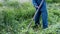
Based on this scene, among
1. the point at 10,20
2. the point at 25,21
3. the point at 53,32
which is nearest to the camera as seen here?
the point at 53,32

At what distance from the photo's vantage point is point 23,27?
812 centimetres

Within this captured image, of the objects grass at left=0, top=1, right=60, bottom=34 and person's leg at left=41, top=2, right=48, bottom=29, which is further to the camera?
person's leg at left=41, top=2, right=48, bottom=29

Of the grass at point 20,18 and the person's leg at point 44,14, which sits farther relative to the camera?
the person's leg at point 44,14

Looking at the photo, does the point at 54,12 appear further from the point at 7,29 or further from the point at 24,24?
the point at 7,29

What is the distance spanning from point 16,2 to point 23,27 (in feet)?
5.95

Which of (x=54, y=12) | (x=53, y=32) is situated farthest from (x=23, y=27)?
(x=54, y=12)

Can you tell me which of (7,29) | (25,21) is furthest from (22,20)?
(7,29)

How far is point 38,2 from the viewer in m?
7.96

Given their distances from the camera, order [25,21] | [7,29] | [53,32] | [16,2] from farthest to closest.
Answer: [16,2]
[25,21]
[7,29]
[53,32]

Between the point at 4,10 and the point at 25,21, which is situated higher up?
the point at 4,10

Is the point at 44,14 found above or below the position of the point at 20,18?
above

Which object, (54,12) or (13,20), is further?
(54,12)

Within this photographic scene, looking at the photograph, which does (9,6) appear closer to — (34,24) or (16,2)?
(16,2)

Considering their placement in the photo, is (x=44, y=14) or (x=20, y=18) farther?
A: (x=20, y=18)
